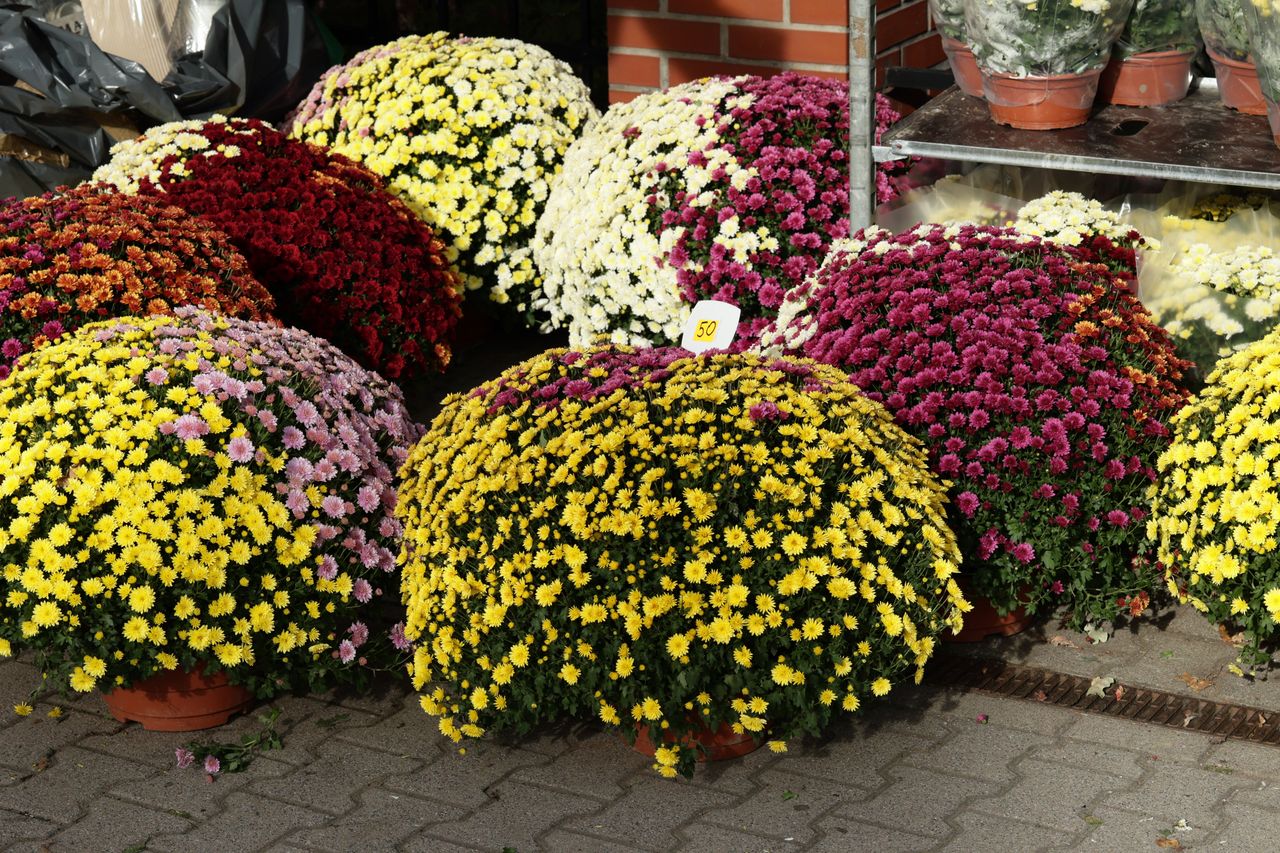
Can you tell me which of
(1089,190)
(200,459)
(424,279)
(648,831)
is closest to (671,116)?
(424,279)

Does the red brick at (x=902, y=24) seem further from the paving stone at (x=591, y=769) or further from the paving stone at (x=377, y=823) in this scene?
the paving stone at (x=377, y=823)

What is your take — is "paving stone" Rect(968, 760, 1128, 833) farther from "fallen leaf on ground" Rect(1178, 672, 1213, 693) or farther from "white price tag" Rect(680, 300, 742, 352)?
"white price tag" Rect(680, 300, 742, 352)

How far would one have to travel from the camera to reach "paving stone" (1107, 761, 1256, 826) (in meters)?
3.56

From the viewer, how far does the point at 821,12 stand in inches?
235

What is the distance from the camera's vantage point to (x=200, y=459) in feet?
12.7

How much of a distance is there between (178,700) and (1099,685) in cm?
230

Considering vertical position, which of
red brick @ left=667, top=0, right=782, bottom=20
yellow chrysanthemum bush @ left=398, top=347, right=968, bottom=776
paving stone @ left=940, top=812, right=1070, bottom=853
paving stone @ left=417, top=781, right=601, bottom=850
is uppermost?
red brick @ left=667, top=0, right=782, bottom=20

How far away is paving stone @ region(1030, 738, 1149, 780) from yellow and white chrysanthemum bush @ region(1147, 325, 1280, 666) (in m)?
0.40

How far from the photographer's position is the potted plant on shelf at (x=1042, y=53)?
456 cm

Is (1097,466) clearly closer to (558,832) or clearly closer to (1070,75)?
(1070,75)

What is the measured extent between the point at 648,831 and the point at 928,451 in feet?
3.94

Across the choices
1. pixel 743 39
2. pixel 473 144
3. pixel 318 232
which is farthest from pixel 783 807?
pixel 743 39

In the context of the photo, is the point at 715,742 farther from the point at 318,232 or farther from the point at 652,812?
the point at 318,232

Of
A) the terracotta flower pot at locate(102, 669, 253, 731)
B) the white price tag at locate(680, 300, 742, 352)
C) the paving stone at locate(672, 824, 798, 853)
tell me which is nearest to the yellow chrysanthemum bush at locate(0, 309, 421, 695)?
the terracotta flower pot at locate(102, 669, 253, 731)
